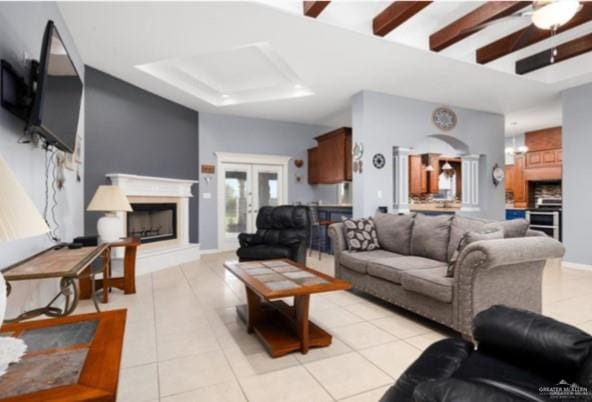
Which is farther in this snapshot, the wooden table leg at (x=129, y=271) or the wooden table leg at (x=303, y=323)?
the wooden table leg at (x=129, y=271)

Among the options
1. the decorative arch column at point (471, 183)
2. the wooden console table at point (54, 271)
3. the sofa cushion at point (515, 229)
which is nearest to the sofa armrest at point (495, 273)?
the sofa cushion at point (515, 229)

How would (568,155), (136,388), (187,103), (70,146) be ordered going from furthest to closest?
1. (187,103)
2. (568,155)
3. (70,146)
4. (136,388)

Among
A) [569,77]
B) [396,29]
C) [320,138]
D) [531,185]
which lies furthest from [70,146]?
[531,185]

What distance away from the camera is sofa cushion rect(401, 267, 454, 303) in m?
2.42

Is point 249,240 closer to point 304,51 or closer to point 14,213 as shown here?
point 304,51

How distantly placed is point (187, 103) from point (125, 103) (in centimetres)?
119

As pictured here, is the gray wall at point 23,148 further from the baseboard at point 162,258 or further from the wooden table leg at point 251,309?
the baseboard at point 162,258

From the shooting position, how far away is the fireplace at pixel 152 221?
16.0 feet

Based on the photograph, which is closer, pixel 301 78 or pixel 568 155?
pixel 301 78

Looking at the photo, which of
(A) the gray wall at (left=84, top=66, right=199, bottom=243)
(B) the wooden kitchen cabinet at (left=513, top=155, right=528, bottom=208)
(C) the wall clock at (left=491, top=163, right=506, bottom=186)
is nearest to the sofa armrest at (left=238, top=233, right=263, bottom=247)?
(A) the gray wall at (left=84, top=66, right=199, bottom=243)

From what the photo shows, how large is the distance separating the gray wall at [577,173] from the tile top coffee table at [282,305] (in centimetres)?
472

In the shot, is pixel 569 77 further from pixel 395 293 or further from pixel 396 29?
pixel 395 293

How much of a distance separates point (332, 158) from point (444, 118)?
219 centimetres

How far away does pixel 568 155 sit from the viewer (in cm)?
498
